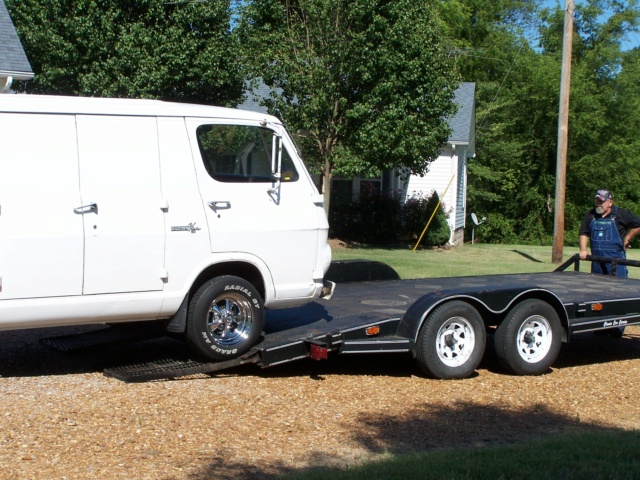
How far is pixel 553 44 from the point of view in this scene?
4353cm

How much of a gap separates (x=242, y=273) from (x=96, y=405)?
6.48 ft

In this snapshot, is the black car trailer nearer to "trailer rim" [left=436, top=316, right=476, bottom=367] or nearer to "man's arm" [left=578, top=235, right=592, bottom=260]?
"trailer rim" [left=436, top=316, right=476, bottom=367]

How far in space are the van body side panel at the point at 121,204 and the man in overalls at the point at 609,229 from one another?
6287mm

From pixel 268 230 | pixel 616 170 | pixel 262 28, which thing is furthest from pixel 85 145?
pixel 616 170

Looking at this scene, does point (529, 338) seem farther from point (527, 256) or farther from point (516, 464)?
point (527, 256)

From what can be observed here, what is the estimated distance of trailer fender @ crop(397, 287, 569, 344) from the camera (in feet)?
26.0

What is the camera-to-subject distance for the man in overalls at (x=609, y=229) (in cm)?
1123

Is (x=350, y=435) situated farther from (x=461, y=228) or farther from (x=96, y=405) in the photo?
(x=461, y=228)

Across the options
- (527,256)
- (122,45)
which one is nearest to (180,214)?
(122,45)

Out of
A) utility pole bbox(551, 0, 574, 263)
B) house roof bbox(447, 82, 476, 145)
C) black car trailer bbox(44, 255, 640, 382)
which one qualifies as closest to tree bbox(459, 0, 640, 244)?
house roof bbox(447, 82, 476, 145)

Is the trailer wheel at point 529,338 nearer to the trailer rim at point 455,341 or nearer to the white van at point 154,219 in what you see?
the trailer rim at point 455,341

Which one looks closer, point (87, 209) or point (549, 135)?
point (87, 209)

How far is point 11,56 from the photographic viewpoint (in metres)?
17.1

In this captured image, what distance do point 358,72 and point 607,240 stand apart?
40.0ft
